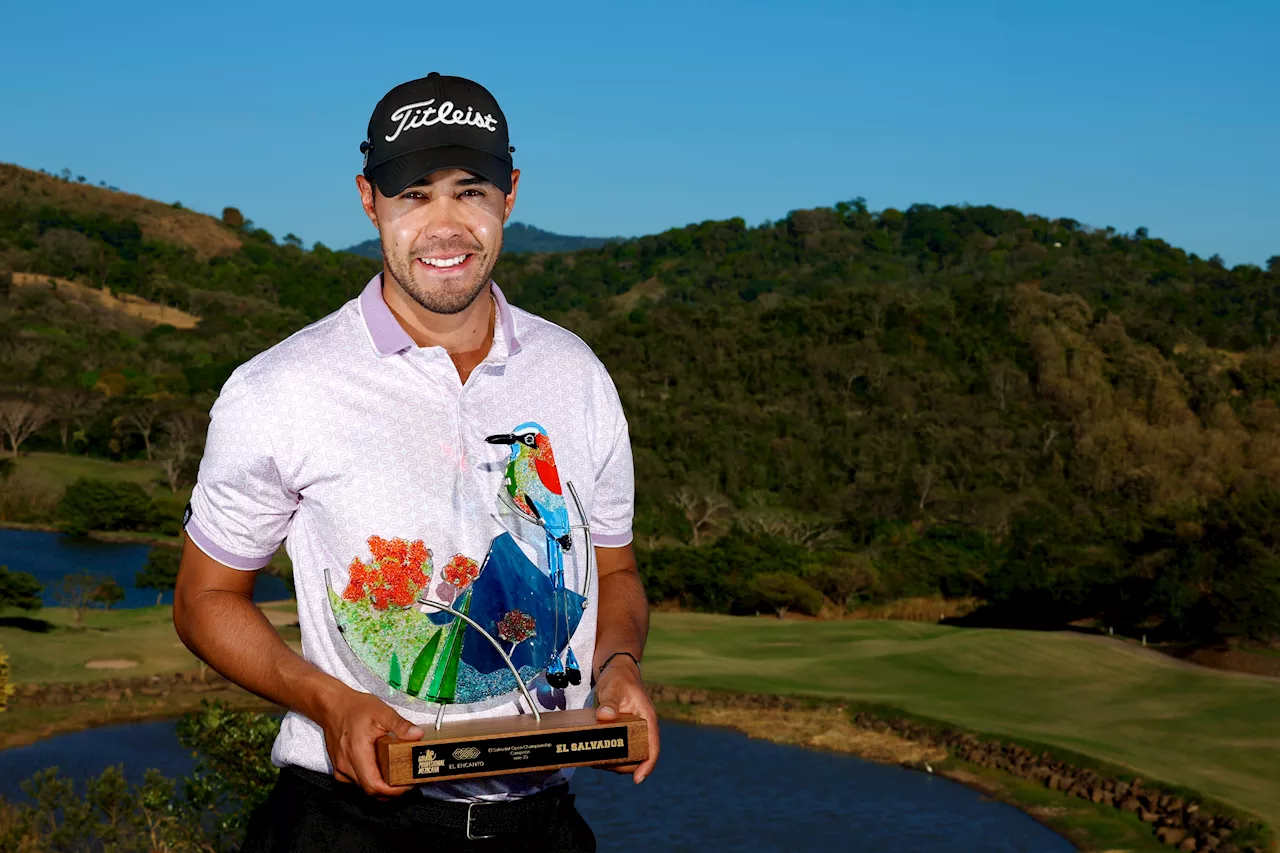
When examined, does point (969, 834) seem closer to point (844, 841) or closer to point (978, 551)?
point (844, 841)

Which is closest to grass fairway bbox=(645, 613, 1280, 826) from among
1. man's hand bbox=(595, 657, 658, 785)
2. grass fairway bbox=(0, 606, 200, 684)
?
grass fairway bbox=(0, 606, 200, 684)

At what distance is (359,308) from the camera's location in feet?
10.3

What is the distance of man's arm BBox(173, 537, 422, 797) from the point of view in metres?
2.67

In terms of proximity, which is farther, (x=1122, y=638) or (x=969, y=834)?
(x=1122, y=638)

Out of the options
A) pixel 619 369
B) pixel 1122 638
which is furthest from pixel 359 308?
pixel 619 369

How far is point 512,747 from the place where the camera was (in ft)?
8.89

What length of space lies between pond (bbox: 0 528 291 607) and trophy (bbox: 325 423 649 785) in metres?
42.3

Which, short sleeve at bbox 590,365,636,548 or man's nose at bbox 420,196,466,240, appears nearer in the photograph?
man's nose at bbox 420,196,466,240

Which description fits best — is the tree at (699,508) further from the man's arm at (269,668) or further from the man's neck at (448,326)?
the man's arm at (269,668)

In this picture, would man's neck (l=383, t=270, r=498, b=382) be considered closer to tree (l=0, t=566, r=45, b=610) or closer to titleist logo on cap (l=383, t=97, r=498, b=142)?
titleist logo on cap (l=383, t=97, r=498, b=142)

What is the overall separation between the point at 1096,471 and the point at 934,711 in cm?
4411

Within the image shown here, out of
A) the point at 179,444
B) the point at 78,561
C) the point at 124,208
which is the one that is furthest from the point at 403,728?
the point at 124,208

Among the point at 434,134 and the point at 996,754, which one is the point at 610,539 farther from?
the point at 996,754

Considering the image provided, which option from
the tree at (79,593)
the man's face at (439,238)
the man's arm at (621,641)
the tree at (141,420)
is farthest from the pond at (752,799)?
the tree at (141,420)
